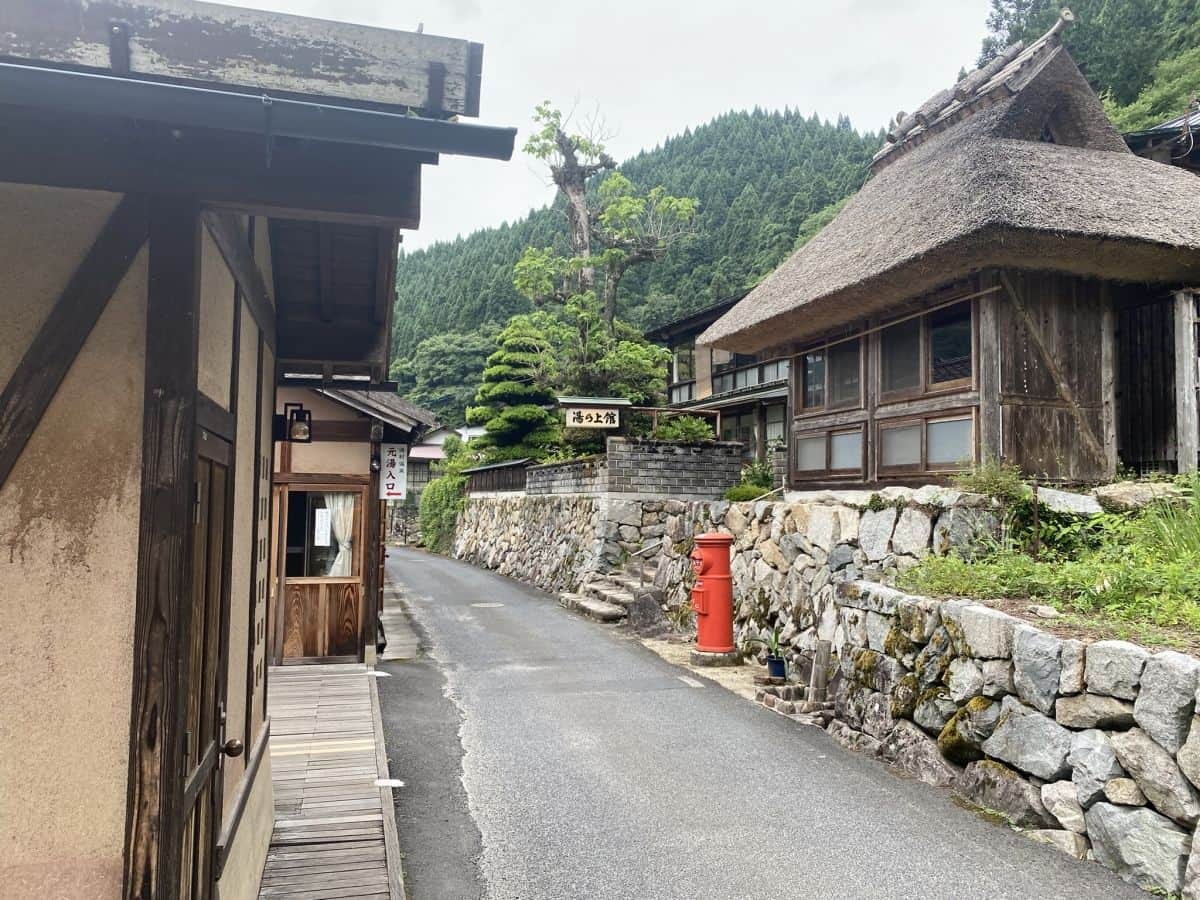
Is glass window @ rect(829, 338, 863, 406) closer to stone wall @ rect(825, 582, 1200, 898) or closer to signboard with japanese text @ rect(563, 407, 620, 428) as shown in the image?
stone wall @ rect(825, 582, 1200, 898)

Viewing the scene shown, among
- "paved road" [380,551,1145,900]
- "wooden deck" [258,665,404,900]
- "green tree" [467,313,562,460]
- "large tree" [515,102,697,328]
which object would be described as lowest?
"paved road" [380,551,1145,900]

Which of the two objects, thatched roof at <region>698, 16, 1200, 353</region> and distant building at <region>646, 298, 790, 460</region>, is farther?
distant building at <region>646, 298, 790, 460</region>

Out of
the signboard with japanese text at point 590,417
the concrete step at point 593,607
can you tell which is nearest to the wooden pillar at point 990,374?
the concrete step at point 593,607

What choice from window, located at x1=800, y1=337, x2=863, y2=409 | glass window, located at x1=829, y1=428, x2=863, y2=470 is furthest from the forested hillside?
glass window, located at x1=829, y1=428, x2=863, y2=470

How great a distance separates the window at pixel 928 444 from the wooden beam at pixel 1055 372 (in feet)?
3.58

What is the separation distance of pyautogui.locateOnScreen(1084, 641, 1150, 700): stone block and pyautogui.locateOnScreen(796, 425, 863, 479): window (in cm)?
616

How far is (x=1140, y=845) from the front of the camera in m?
4.61

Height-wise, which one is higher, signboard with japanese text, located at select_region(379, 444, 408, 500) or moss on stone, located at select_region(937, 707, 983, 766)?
signboard with japanese text, located at select_region(379, 444, 408, 500)

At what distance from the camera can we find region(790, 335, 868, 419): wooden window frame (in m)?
11.3

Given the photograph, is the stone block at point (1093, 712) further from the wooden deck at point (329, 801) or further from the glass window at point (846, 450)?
the glass window at point (846, 450)

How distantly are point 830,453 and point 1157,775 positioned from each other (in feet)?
24.7

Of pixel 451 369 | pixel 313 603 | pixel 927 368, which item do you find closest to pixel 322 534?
pixel 313 603

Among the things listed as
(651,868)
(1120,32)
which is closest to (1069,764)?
(651,868)

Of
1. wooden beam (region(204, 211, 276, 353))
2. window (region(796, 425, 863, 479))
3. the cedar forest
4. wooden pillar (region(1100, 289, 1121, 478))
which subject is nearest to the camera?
wooden beam (region(204, 211, 276, 353))
